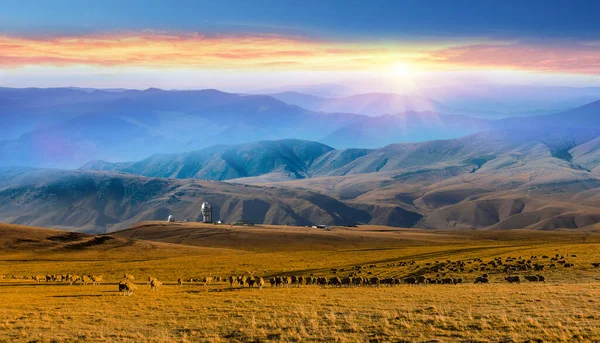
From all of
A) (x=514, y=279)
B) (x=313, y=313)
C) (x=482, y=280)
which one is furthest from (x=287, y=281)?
(x=313, y=313)

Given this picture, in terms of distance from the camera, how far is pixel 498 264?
245 feet

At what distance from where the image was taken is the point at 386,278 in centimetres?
6162

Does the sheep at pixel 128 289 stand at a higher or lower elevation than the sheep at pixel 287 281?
higher

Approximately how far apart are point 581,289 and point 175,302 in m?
29.2

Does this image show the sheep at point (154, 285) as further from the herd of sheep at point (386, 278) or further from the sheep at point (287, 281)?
the sheep at point (287, 281)

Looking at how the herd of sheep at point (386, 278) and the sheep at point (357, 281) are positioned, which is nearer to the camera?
the herd of sheep at point (386, 278)

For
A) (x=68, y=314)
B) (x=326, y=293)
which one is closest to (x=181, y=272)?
(x=326, y=293)

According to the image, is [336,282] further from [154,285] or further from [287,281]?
[154,285]

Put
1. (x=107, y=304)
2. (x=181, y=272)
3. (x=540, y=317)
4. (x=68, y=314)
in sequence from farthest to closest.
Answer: (x=181, y=272)
(x=107, y=304)
(x=68, y=314)
(x=540, y=317)

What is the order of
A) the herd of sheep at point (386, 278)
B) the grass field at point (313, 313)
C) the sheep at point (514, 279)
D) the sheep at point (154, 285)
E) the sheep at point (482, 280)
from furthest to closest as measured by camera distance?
1. the sheep at point (482, 280)
2. the herd of sheep at point (386, 278)
3. the sheep at point (514, 279)
4. the sheep at point (154, 285)
5. the grass field at point (313, 313)

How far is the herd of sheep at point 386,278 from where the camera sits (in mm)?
57031


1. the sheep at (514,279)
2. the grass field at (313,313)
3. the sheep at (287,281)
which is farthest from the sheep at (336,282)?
the sheep at (514,279)

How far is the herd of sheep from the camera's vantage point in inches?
2245

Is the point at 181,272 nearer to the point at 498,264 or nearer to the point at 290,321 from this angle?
the point at 498,264
